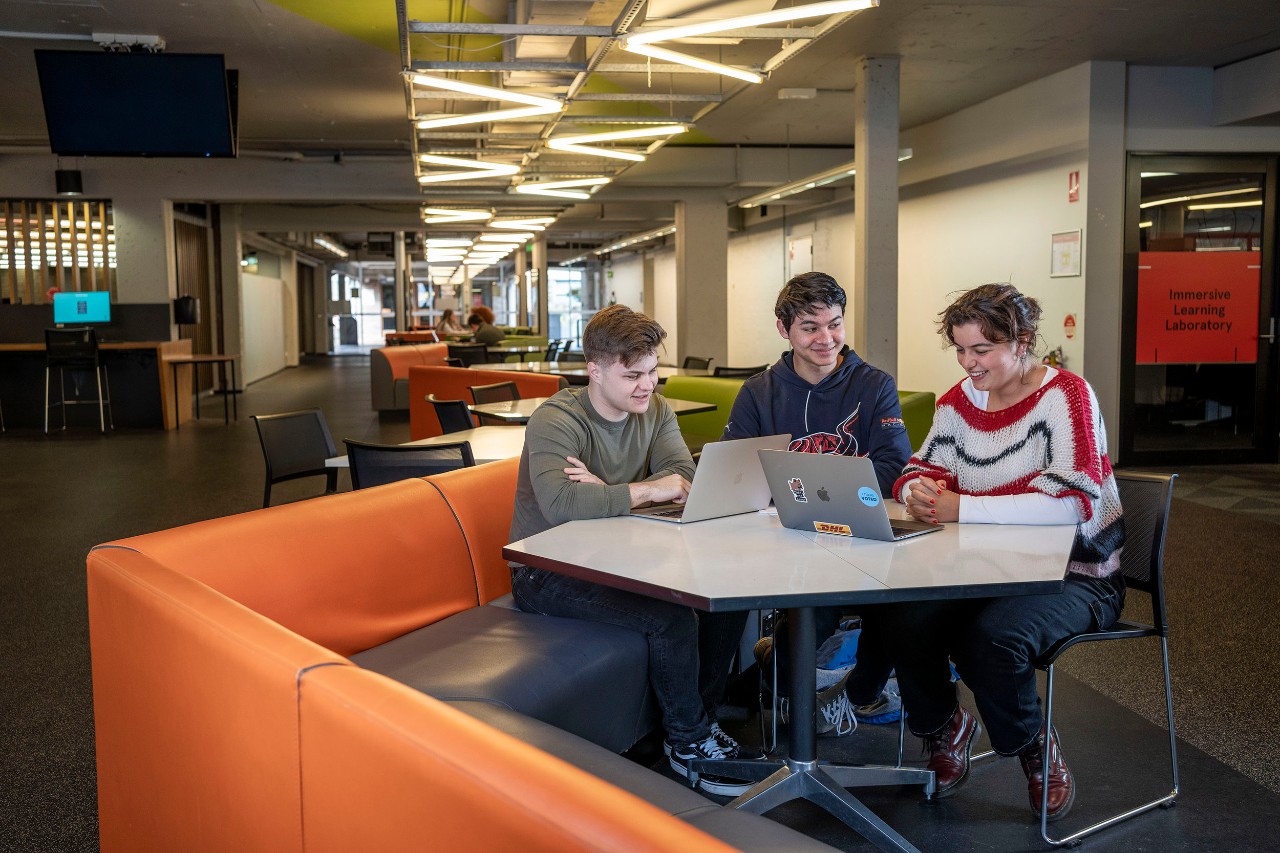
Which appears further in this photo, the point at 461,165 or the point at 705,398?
the point at 461,165

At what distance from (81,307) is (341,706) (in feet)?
41.6

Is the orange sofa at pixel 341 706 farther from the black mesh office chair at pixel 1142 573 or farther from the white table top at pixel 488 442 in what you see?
the black mesh office chair at pixel 1142 573

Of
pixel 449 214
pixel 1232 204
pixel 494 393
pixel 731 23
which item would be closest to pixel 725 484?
pixel 731 23

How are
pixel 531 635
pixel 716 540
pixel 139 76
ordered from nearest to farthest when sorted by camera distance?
1. pixel 716 540
2. pixel 531 635
3. pixel 139 76

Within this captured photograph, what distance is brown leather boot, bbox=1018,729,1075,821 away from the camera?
8.61 ft

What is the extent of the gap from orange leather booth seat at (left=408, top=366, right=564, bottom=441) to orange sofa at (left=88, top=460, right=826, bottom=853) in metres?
5.47

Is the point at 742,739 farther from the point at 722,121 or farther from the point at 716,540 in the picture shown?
the point at 722,121

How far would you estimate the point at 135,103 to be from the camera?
22.8 ft

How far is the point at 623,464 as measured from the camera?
3068 mm

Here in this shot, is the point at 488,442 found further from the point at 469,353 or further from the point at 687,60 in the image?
the point at 469,353

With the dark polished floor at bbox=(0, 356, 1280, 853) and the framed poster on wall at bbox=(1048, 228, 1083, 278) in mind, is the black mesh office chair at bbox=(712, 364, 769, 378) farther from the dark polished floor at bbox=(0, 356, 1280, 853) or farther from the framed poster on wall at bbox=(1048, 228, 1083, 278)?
the dark polished floor at bbox=(0, 356, 1280, 853)

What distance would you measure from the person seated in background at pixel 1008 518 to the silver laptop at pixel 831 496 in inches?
10.5

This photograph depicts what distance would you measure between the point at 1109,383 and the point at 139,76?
7.71m

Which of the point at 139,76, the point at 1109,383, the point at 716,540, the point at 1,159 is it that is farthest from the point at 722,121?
the point at 716,540
